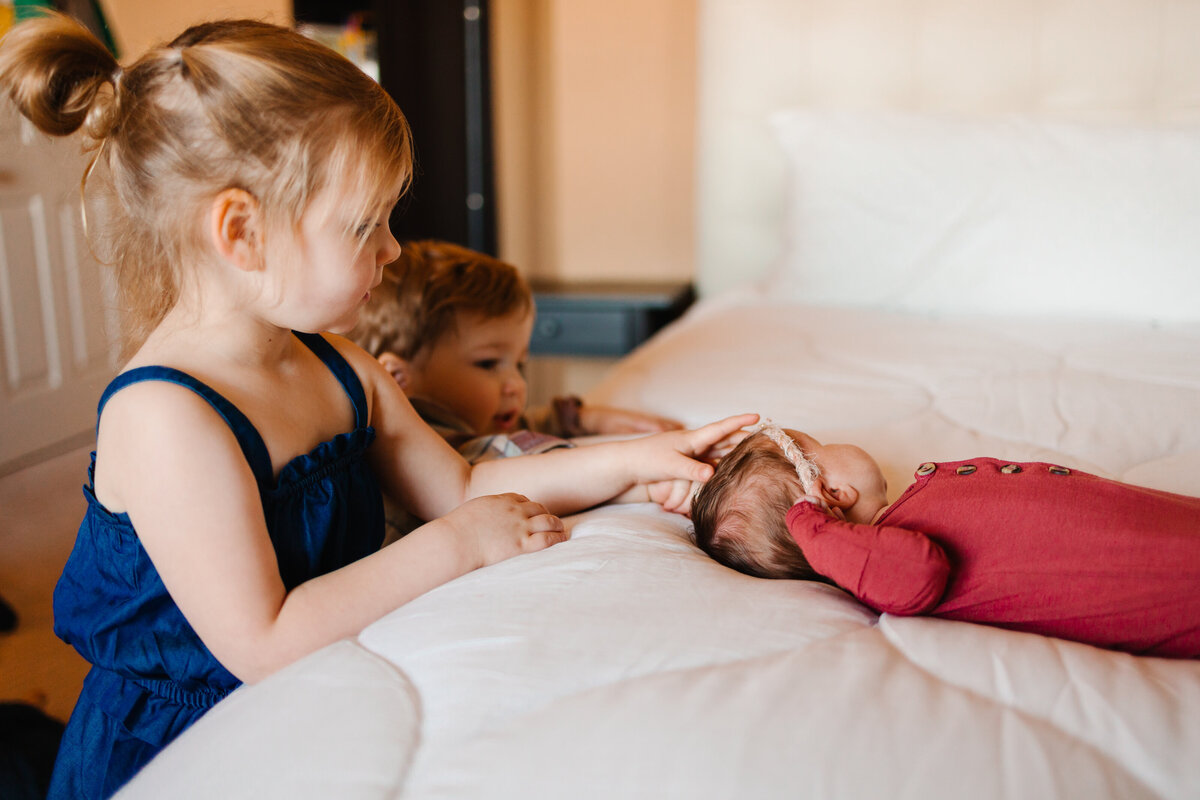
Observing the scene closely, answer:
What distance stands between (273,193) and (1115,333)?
1.44 m

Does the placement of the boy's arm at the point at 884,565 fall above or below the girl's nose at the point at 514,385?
above

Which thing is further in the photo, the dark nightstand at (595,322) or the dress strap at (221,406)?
the dark nightstand at (595,322)

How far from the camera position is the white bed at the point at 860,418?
0.51 m

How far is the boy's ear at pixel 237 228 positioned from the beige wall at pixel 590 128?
2214mm

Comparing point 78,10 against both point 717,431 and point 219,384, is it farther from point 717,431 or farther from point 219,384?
point 717,431

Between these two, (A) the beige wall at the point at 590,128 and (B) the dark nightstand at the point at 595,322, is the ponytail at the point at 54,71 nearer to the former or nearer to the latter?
(B) the dark nightstand at the point at 595,322

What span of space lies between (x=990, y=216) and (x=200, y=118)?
60.9 inches

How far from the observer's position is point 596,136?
2.91m

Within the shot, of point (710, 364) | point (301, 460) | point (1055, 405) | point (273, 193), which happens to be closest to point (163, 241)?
point (273, 193)

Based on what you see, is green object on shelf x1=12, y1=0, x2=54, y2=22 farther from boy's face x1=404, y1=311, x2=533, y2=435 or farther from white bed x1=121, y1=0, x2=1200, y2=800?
white bed x1=121, y1=0, x2=1200, y2=800

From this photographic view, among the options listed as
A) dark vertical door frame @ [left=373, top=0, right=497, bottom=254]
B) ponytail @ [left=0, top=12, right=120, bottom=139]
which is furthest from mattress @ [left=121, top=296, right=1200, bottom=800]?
dark vertical door frame @ [left=373, top=0, right=497, bottom=254]

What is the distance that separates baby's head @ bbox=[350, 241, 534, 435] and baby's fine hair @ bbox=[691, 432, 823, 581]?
0.58 m

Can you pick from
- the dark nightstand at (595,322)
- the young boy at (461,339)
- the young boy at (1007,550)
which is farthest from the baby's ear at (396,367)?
the dark nightstand at (595,322)

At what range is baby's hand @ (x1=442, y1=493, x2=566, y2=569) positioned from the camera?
0.81 meters
